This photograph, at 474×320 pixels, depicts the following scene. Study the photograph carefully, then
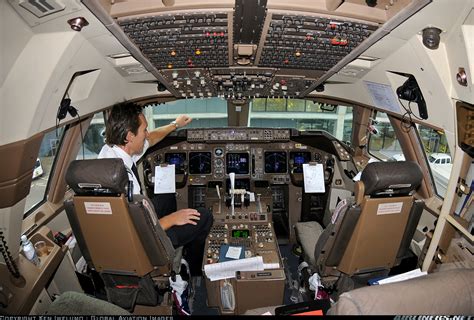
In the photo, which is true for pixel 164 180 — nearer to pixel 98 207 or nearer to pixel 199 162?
pixel 199 162

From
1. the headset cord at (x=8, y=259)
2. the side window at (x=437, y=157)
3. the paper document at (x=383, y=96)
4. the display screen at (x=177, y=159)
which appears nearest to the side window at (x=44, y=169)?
the headset cord at (x=8, y=259)

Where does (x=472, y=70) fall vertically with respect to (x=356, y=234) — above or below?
above

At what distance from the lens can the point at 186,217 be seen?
8.07ft

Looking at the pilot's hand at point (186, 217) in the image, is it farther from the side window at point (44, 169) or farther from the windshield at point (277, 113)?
the windshield at point (277, 113)

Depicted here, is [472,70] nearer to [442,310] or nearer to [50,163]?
[442,310]

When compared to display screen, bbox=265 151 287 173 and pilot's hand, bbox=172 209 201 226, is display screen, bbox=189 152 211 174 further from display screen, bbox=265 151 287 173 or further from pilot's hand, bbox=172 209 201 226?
pilot's hand, bbox=172 209 201 226

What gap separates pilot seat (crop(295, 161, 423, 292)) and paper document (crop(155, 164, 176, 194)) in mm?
1913

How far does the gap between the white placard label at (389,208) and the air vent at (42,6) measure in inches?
79.2

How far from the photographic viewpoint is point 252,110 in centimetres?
406

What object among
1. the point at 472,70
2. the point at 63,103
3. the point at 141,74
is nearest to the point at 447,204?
the point at 472,70

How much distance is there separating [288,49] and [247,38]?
308mm

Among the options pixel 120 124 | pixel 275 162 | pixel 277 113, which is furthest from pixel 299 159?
pixel 120 124

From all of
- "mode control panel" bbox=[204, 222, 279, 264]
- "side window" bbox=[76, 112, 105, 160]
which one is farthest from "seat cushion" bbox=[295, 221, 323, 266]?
"side window" bbox=[76, 112, 105, 160]

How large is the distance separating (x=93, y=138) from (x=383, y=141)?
3359 millimetres
